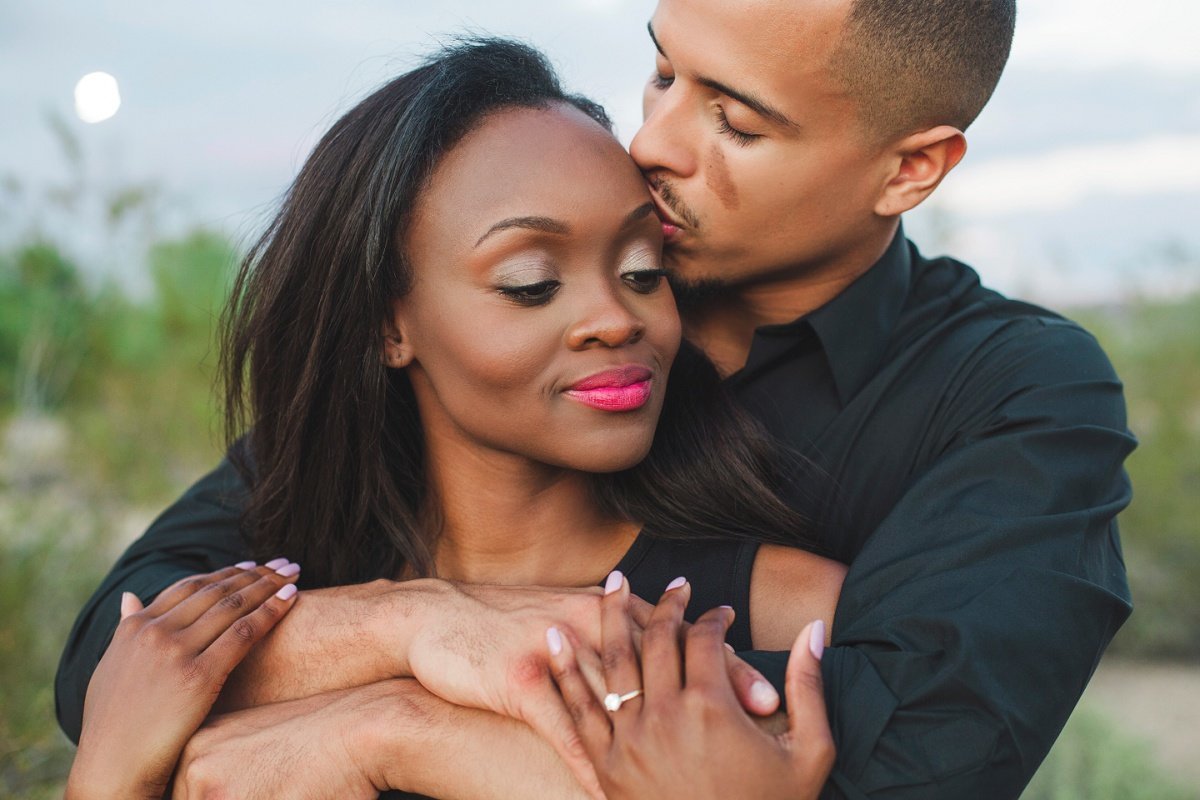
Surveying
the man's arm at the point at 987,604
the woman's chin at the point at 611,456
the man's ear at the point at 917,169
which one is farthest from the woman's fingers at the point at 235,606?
the man's ear at the point at 917,169

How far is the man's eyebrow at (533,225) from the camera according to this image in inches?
84.9

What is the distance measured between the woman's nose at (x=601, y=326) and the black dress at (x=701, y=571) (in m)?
0.48

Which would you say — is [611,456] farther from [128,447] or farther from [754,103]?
[128,447]

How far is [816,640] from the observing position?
191 centimetres

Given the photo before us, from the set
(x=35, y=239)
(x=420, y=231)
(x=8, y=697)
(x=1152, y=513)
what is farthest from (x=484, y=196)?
(x=1152, y=513)

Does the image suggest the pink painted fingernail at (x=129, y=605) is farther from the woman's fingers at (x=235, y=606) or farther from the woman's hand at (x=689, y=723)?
the woman's hand at (x=689, y=723)

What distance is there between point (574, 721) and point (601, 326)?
683mm

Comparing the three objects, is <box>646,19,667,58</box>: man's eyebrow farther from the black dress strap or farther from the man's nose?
the black dress strap

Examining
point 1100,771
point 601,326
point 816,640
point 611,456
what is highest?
point 601,326

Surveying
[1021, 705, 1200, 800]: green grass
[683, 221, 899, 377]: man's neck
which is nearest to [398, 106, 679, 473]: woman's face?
[683, 221, 899, 377]: man's neck

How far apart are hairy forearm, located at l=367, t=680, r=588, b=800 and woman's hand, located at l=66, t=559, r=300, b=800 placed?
1.18 ft

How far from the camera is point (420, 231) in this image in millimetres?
2285

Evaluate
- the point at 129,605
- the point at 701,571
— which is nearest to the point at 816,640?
the point at 701,571

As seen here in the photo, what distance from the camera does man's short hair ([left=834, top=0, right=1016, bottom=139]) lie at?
105 inches
